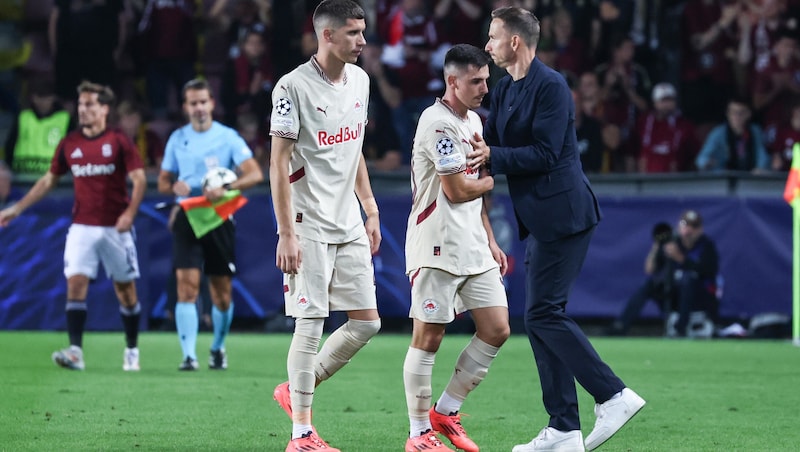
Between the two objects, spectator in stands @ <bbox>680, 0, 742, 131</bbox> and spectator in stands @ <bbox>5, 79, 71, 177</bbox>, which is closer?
spectator in stands @ <bbox>5, 79, 71, 177</bbox>

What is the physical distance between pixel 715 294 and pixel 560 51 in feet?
15.3

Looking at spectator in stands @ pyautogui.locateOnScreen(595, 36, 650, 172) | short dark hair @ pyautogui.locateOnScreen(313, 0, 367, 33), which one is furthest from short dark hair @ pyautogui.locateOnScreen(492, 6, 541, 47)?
spectator in stands @ pyautogui.locateOnScreen(595, 36, 650, 172)

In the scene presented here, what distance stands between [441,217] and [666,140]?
12.0 metres

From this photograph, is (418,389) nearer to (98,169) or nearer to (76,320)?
(76,320)

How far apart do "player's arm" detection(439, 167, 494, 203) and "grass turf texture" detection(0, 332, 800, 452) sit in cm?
140

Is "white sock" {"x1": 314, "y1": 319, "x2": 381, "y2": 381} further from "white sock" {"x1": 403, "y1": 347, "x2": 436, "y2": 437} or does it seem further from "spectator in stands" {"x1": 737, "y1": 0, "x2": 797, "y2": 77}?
"spectator in stands" {"x1": 737, "y1": 0, "x2": 797, "y2": 77}

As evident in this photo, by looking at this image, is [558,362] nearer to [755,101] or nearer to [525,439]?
[525,439]

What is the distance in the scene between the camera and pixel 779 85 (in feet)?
64.7

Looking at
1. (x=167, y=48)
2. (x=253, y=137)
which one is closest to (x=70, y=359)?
(x=253, y=137)

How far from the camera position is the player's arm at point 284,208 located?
7.12 metres

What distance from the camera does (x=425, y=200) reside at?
25.8ft

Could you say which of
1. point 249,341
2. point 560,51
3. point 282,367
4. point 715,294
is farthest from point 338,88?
point 560,51

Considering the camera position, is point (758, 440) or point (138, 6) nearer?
point (758, 440)

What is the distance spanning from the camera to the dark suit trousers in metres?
7.13
